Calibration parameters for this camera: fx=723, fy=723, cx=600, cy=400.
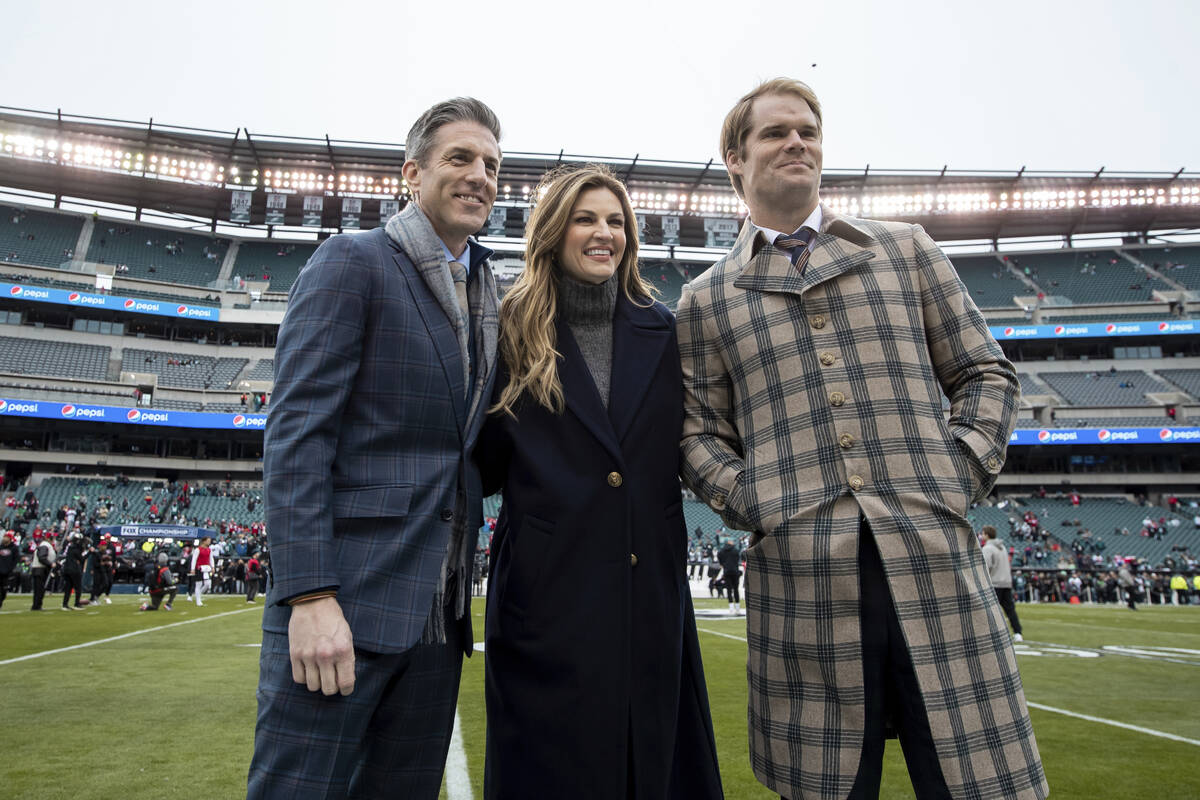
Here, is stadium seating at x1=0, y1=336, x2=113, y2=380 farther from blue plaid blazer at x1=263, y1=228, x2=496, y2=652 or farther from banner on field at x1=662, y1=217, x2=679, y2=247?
blue plaid blazer at x1=263, y1=228, x2=496, y2=652

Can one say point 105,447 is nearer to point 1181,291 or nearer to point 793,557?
point 793,557

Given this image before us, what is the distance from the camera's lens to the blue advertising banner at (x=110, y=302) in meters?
37.7

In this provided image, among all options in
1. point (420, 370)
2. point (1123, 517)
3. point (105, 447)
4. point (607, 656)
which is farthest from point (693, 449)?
point (105, 447)

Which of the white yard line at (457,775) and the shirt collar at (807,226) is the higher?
the shirt collar at (807,226)

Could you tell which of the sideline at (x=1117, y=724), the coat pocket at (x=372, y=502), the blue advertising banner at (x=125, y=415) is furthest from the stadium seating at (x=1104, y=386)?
the coat pocket at (x=372, y=502)

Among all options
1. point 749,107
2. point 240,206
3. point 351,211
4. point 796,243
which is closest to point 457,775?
point 796,243

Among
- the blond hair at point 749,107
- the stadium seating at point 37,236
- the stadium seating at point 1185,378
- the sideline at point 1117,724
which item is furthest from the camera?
the stadium seating at point 37,236

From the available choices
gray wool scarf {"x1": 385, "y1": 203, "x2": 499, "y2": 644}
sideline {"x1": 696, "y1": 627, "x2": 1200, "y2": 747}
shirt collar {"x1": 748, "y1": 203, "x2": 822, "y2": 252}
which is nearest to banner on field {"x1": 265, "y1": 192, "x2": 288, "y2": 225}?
sideline {"x1": 696, "y1": 627, "x2": 1200, "y2": 747}

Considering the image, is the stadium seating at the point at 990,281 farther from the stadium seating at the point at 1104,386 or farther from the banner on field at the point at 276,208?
the banner on field at the point at 276,208

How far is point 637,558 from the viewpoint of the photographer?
209cm

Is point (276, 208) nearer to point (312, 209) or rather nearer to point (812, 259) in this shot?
point (312, 209)

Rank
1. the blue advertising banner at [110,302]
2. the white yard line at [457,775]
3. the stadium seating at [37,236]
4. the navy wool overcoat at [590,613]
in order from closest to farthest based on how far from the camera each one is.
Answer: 1. the navy wool overcoat at [590,613]
2. the white yard line at [457,775]
3. the blue advertising banner at [110,302]
4. the stadium seating at [37,236]

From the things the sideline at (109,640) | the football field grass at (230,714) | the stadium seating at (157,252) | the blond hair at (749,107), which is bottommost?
the sideline at (109,640)

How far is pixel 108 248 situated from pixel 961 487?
5176cm
